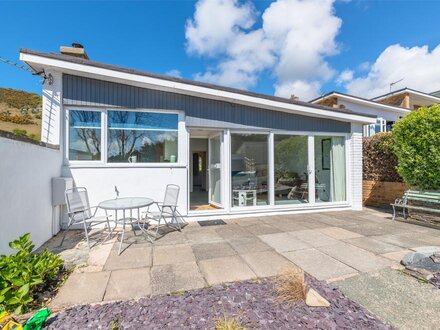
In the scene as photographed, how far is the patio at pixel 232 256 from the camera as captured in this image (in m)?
3.06

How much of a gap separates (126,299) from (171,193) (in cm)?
301

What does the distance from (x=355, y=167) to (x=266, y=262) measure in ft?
19.4

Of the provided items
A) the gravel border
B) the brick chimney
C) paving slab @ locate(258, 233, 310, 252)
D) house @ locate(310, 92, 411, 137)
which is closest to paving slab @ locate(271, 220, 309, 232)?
paving slab @ locate(258, 233, 310, 252)

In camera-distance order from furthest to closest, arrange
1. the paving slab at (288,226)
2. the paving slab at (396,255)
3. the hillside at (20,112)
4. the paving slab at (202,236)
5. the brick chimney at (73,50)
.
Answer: the hillside at (20,112), the brick chimney at (73,50), the paving slab at (288,226), the paving slab at (202,236), the paving slab at (396,255)

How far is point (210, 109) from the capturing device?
21.9 feet

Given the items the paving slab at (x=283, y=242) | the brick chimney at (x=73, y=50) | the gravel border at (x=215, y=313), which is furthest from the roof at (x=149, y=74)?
the gravel border at (x=215, y=313)

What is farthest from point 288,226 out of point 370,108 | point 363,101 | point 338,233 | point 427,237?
point 370,108

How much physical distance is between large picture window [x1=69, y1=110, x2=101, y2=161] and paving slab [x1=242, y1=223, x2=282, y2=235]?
13.9ft

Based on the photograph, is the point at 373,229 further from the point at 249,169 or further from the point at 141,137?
the point at 141,137

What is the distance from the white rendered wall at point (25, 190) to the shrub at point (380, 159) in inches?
389

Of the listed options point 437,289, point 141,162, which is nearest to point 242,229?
point 141,162

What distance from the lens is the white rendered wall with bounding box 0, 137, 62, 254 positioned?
339cm

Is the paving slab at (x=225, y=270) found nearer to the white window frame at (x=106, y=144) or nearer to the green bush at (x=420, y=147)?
the white window frame at (x=106, y=144)

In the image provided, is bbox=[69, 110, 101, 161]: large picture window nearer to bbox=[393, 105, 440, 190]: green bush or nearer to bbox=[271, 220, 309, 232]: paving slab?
bbox=[271, 220, 309, 232]: paving slab
